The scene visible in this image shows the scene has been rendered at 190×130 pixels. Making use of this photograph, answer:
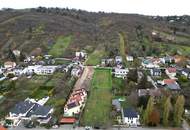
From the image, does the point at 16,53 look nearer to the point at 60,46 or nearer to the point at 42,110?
the point at 60,46

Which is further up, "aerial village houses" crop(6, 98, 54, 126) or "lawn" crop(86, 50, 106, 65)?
"lawn" crop(86, 50, 106, 65)

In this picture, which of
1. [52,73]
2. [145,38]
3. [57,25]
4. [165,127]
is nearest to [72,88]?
[52,73]

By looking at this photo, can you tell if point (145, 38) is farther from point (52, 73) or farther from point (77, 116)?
point (77, 116)

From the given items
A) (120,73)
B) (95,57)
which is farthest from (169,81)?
(95,57)

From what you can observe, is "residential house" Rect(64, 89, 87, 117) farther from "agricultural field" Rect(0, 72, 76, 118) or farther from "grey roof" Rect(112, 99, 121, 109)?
"grey roof" Rect(112, 99, 121, 109)

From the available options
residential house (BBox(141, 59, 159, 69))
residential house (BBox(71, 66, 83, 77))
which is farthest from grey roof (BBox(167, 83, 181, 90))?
residential house (BBox(71, 66, 83, 77))
